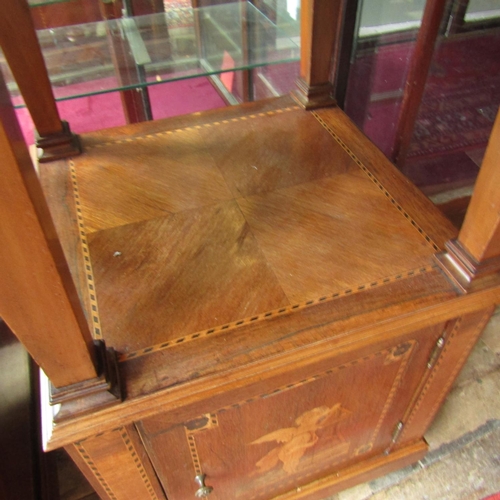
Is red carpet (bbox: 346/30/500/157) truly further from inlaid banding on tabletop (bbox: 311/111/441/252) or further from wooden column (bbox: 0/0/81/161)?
wooden column (bbox: 0/0/81/161)

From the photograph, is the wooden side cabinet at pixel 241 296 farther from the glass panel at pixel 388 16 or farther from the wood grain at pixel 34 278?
the glass panel at pixel 388 16

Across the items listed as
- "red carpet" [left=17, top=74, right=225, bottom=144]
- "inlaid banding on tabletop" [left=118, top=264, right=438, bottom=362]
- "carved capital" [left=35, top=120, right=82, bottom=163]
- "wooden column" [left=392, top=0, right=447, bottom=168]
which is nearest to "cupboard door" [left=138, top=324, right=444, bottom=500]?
"inlaid banding on tabletop" [left=118, top=264, right=438, bottom=362]

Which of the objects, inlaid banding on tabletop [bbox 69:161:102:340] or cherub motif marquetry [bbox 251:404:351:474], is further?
cherub motif marquetry [bbox 251:404:351:474]

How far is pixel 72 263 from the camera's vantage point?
30.5 inches

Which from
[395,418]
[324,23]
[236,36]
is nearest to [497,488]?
[395,418]

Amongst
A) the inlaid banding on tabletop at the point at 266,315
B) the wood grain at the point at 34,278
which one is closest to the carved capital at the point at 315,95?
the inlaid banding on tabletop at the point at 266,315

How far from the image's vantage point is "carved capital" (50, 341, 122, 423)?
1.97 feet

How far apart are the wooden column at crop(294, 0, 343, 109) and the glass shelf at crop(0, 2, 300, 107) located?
0.27ft

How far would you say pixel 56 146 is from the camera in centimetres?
99

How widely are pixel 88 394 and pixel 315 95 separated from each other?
83 cm

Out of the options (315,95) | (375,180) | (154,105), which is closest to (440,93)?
(315,95)

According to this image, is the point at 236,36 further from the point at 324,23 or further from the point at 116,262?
the point at 116,262

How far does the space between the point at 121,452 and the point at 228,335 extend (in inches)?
9.7

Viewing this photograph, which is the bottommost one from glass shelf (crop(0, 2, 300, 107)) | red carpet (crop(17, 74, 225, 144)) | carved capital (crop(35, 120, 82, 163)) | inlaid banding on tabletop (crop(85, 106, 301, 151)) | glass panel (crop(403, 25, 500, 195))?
red carpet (crop(17, 74, 225, 144))
